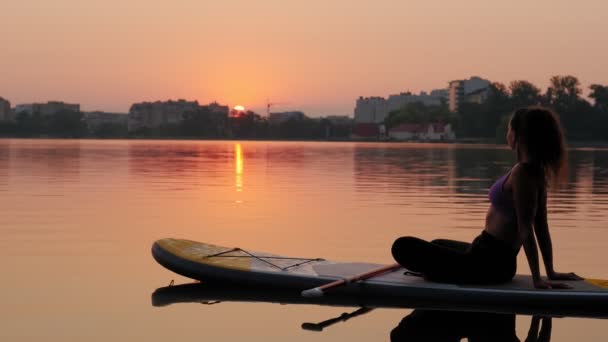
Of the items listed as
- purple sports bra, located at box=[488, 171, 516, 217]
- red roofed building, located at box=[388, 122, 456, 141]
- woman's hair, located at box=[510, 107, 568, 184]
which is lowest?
red roofed building, located at box=[388, 122, 456, 141]

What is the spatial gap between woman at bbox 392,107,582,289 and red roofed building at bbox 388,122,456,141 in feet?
577

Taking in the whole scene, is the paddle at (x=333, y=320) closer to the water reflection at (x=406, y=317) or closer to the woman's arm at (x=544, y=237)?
the water reflection at (x=406, y=317)

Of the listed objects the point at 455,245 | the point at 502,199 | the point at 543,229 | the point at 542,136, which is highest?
the point at 542,136

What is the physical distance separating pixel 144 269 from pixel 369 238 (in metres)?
4.35

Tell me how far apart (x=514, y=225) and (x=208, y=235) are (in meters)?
7.08

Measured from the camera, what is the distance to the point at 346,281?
8.24m

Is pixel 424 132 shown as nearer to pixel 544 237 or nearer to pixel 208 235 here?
pixel 208 235

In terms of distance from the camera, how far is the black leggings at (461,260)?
7.87 m

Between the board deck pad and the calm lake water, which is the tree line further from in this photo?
the board deck pad

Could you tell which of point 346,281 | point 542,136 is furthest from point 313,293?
Answer: point 542,136

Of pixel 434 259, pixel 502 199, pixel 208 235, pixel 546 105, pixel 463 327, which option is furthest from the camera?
pixel 546 105

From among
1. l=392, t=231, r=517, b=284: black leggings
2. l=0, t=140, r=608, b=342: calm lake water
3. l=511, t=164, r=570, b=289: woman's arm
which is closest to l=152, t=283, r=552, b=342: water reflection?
l=0, t=140, r=608, b=342: calm lake water

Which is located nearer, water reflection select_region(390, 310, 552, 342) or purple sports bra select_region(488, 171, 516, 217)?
water reflection select_region(390, 310, 552, 342)

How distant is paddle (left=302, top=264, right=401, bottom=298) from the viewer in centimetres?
790
